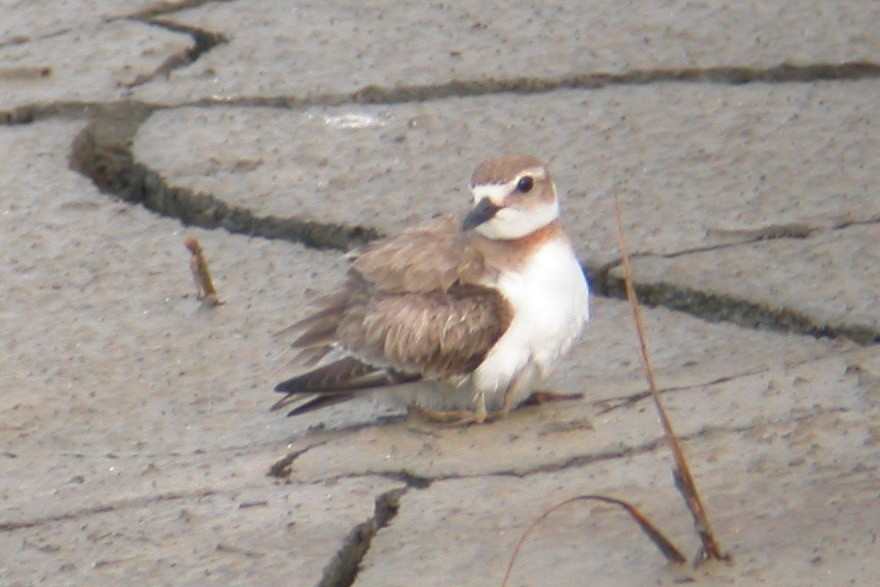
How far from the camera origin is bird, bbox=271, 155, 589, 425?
125 inches

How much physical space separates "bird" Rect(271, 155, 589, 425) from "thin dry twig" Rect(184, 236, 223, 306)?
1.39 feet

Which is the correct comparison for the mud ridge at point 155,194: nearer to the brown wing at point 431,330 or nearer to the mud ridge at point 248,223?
the mud ridge at point 248,223

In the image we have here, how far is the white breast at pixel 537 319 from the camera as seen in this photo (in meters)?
3.16

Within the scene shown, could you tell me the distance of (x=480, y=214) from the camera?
335cm

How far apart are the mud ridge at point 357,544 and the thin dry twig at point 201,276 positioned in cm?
105

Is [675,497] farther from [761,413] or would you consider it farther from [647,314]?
[647,314]

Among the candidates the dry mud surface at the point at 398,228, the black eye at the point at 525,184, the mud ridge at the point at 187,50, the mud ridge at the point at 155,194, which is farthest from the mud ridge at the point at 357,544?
the mud ridge at the point at 187,50

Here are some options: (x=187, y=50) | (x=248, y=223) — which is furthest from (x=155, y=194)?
(x=187, y=50)

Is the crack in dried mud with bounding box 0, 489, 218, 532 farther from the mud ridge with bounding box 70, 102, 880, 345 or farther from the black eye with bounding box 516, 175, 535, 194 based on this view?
the mud ridge with bounding box 70, 102, 880, 345

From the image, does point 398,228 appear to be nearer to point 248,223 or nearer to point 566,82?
point 248,223

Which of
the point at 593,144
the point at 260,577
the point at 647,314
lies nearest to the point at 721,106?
the point at 593,144

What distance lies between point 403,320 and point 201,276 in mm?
658

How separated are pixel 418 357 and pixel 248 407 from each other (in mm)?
355

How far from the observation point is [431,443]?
121 inches
